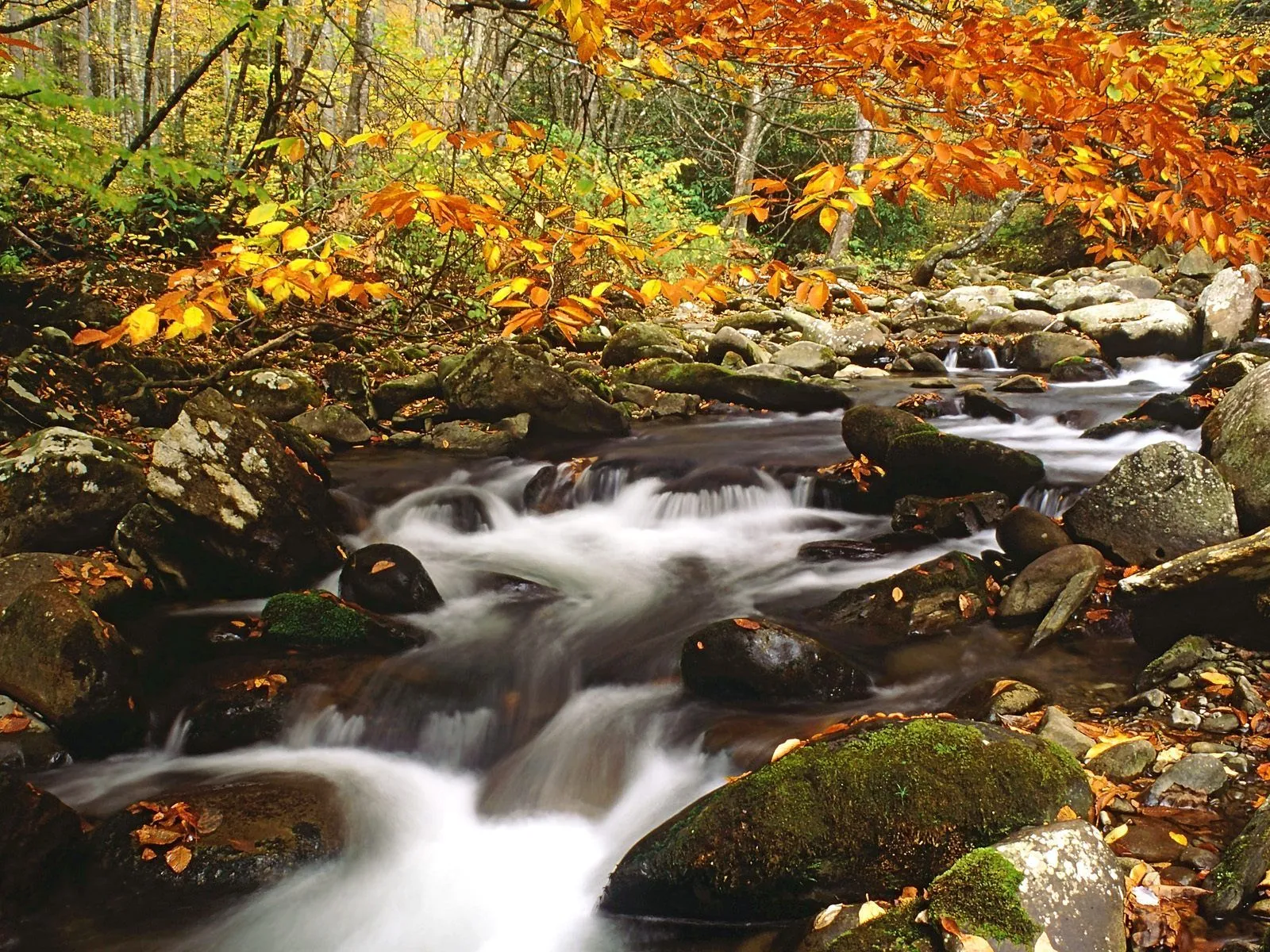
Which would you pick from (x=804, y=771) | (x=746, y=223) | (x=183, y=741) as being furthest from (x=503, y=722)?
(x=746, y=223)

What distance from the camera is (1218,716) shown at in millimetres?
3768

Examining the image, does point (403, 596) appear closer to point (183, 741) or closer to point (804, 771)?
point (183, 741)

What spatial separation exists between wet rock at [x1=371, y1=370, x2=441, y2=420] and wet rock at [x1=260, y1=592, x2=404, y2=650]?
16.5 feet

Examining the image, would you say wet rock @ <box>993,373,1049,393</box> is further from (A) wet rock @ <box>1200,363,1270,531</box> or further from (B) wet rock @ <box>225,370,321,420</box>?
(B) wet rock @ <box>225,370,321,420</box>

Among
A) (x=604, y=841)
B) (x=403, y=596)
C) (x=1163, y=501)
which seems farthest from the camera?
(x=403, y=596)

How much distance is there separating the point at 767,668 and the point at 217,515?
3942 mm

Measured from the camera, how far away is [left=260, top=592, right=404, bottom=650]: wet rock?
17.1 ft

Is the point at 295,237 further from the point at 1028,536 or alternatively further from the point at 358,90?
the point at 358,90

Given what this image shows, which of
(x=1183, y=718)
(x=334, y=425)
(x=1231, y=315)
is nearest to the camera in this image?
(x=1183, y=718)

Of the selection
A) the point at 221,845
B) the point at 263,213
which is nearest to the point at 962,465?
the point at 263,213

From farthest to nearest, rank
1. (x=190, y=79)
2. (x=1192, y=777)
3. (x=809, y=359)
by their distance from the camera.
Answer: (x=809, y=359) < (x=190, y=79) < (x=1192, y=777)

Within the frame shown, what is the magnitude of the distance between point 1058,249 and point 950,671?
18410mm

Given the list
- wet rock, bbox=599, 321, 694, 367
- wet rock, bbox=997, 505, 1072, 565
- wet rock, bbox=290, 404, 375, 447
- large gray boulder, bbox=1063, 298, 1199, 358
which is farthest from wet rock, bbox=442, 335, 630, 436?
large gray boulder, bbox=1063, 298, 1199, 358

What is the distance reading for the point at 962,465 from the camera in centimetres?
686
